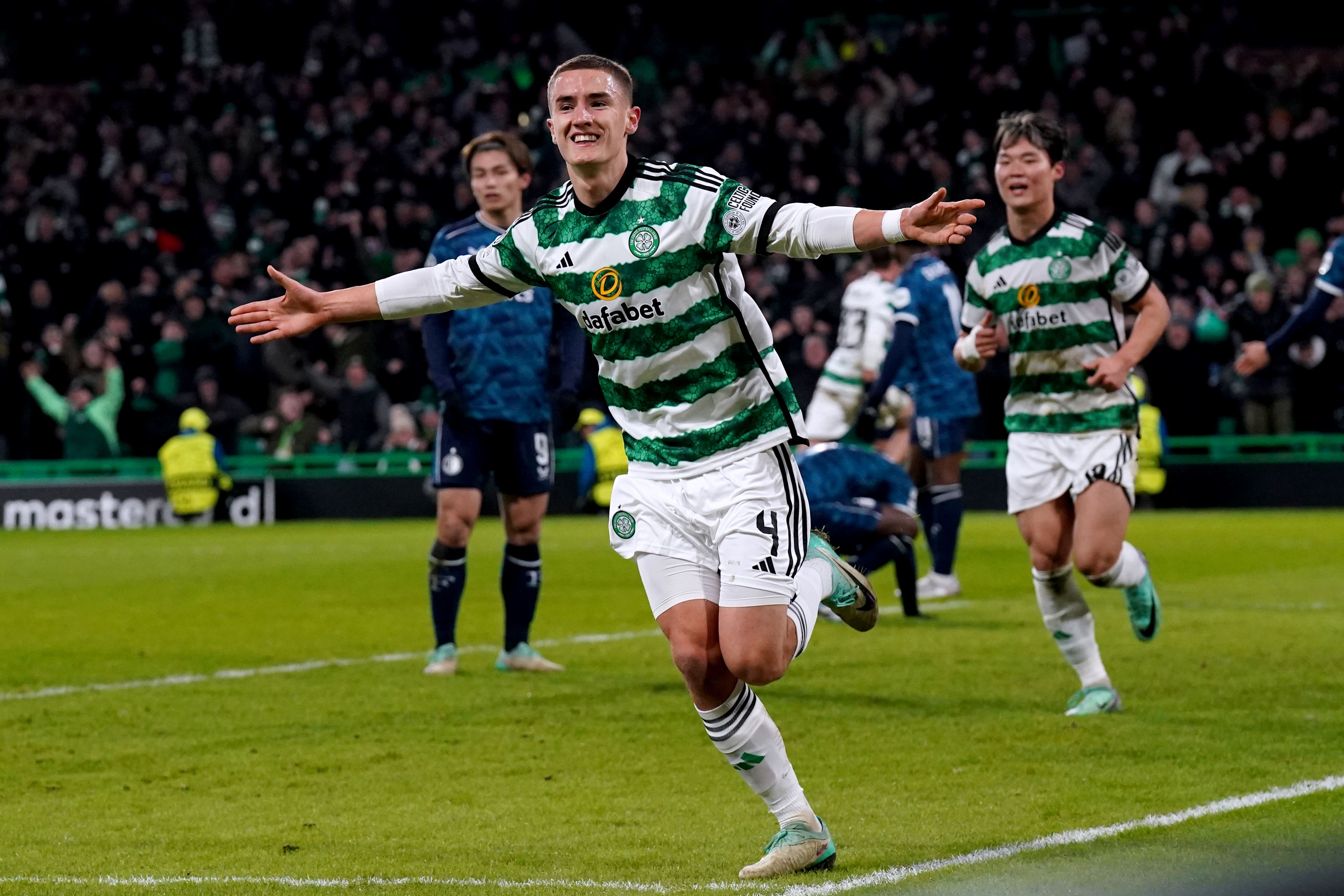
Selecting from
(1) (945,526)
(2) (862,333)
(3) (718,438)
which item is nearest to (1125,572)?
(3) (718,438)

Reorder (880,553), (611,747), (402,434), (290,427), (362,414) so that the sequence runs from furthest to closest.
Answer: (290,427)
(362,414)
(402,434)
(880,553)
(611,747)

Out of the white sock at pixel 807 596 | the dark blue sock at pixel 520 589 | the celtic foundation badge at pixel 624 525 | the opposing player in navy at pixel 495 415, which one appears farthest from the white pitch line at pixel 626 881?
the dark blue sock at pixel 520 589

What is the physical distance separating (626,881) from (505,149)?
4.60 m

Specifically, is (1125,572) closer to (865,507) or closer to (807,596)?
(807,596)

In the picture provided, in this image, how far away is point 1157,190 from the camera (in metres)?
21.6

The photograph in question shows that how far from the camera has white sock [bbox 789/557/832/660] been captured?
4.68 metres

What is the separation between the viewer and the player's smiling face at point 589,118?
461cm

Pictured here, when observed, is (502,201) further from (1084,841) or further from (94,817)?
(1084,841)

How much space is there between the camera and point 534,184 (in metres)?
24.4

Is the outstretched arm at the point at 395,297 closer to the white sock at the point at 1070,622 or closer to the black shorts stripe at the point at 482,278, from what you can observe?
the black shorts stripe at the point at 482,278

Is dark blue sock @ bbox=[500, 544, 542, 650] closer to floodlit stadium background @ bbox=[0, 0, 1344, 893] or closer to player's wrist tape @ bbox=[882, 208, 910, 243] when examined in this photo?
floodlit stadium background @ bbox=[0, 0, 1344, 893]

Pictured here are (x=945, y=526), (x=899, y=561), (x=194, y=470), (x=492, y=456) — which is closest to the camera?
(x=492, y=456)

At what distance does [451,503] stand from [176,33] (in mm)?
24262

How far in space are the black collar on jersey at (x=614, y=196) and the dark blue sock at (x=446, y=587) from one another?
13.2 feet
